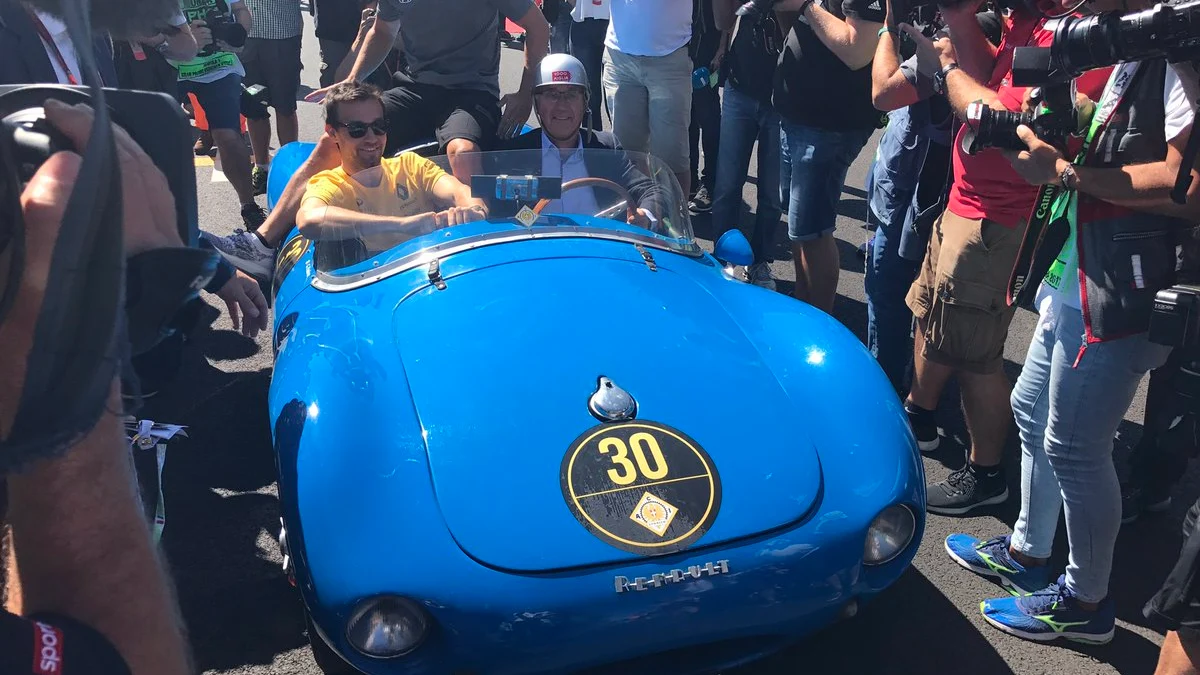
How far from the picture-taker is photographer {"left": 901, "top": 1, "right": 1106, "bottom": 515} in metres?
2.99

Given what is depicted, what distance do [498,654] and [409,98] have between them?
366 cm

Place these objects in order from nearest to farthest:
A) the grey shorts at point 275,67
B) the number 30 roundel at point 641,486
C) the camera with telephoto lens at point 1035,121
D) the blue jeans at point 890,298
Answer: the number 30 roundel at point 641,486 < the camera with telephoto lens at point 1035,121 < the blue jeans at point 890,298 < the grey shorts at point 275,67

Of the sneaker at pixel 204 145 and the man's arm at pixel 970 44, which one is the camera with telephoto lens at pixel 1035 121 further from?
the sneaker at pixel 204 145

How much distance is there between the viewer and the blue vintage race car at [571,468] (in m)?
2.13

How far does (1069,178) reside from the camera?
2.40 metres

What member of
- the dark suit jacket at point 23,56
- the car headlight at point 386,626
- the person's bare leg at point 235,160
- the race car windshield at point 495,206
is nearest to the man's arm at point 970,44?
the race car windshield at point 495,206

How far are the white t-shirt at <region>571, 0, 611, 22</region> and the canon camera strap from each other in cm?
434

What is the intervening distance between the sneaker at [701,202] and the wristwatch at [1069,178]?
13.4 feet

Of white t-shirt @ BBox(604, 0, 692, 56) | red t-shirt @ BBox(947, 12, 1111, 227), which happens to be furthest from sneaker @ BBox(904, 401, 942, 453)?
white t-shirt @ BBox(604, 0, 692, 56)

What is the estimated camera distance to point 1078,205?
249 cm

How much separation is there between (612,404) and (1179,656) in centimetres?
136

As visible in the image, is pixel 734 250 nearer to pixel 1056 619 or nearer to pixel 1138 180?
pixel 1138 180

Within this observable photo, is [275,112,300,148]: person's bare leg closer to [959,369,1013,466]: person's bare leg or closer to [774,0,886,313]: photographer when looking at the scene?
[774,0,886,313]: photographer

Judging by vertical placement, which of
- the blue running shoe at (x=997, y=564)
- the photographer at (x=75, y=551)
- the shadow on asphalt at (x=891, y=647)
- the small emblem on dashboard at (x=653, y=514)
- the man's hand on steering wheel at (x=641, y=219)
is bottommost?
the shadow on asphalt at (x=891, y=647)
